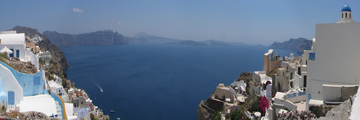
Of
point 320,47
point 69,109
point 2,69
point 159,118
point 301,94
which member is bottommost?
point 159,118

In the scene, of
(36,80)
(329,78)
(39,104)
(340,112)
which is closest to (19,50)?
(36,80)

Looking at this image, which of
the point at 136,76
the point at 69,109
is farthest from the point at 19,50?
the point at 136,76

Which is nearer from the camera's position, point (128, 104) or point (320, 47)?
point (320, 47)

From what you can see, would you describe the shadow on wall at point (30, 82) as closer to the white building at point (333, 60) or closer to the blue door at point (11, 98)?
the blue door at point (11, 98)

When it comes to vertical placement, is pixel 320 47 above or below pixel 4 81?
above

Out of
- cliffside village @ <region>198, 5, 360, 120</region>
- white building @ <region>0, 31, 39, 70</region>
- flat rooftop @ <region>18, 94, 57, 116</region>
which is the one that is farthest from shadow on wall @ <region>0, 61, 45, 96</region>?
cliffside village @ <region>198, 5, 360, 120</region>

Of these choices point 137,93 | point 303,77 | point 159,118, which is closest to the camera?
point 303,77

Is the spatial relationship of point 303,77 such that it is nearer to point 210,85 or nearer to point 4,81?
point 4,81

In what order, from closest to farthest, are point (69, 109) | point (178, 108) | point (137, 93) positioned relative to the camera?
A: point (69, 109)
point (178, 108)
point (137, 93)
